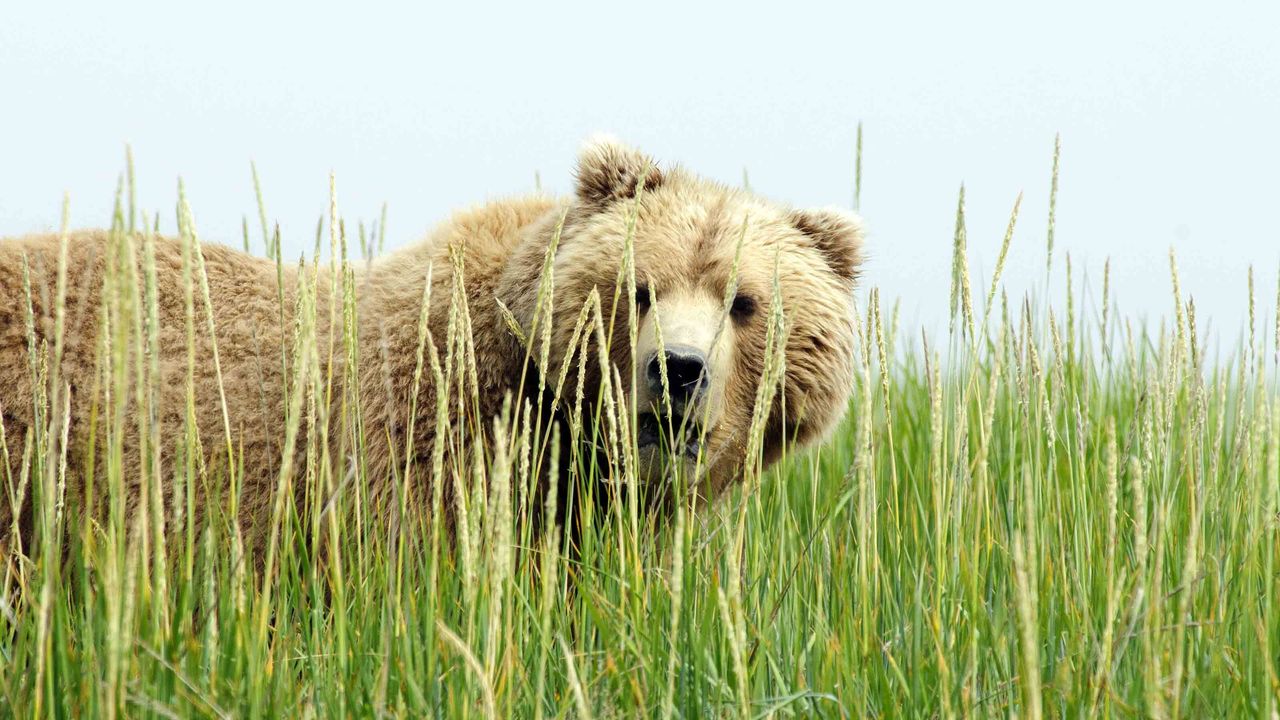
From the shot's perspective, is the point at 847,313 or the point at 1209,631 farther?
the point at 847,313

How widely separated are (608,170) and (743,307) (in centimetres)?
68

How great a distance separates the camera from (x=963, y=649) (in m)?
2.44

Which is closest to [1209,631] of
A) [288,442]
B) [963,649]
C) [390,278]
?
[963,649]

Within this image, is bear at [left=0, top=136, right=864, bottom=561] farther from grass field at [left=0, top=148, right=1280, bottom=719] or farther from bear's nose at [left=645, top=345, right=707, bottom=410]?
grass field at [left=0, top=148, right=1280, bottom=719]

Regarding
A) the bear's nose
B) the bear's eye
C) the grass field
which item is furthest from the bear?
the grass field

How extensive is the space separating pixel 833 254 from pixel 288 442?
270 centimetres

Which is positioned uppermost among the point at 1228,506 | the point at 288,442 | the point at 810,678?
the point at 288,442

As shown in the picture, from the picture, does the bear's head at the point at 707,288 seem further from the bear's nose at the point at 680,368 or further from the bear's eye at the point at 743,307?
the bear's nose at the point at 680,368

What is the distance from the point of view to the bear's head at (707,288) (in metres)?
3.56

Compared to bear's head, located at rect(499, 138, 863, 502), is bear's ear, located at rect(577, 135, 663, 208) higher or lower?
higher

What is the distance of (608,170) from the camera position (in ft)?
13.0

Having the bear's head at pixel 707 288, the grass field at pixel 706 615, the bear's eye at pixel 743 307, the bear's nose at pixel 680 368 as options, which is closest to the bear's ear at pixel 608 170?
the bear's head at pixel 707 288

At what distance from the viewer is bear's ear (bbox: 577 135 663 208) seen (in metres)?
3.94

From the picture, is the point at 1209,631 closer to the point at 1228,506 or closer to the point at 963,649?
the point at 963,649
